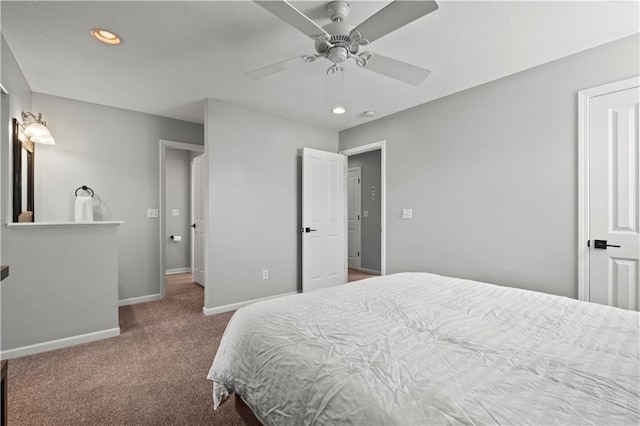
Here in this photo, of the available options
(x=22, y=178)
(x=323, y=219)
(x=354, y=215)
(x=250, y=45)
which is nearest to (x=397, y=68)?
(x=250, y=45)

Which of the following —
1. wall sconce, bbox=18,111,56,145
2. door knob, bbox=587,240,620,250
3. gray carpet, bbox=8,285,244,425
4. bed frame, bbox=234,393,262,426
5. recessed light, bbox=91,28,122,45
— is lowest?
Result: gray carpet, bbox=8,285,244,425

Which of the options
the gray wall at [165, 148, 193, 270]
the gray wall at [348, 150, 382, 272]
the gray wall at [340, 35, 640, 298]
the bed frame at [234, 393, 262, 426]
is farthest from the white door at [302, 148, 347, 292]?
the gray wall at [165, 148, 193, 270]

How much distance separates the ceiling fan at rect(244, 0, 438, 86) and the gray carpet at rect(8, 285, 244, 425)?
7.31ft

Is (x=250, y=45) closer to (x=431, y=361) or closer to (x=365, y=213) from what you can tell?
(x=431, y=361)

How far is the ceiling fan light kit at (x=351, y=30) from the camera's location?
143cm

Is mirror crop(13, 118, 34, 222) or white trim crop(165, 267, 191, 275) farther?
white trim crop(165, 267, 191, 275)

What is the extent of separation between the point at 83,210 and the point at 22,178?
678 millimetres

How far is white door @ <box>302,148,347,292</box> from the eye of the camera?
4.13 metres

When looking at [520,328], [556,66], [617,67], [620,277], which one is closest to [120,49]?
[520,328]

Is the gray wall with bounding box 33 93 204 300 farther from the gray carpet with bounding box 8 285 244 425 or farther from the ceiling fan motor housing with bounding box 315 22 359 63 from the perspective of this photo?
the ceiling fan motor housing with bounding box 315 22 359 63

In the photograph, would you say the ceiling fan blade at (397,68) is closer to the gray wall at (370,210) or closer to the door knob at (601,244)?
the door knob at (601,244)

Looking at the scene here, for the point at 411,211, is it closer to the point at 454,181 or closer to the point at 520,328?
the point at 454,181

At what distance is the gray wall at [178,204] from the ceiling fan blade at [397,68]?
4.90 meters

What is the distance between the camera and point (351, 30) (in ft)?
5.61
